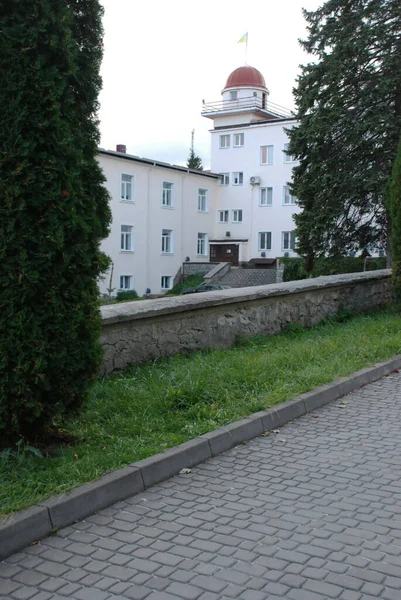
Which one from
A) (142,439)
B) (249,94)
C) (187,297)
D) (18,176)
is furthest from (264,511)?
(249,94)

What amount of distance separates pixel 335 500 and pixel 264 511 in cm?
56

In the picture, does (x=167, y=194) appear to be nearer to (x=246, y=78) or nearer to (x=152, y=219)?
(x=152, y=219)

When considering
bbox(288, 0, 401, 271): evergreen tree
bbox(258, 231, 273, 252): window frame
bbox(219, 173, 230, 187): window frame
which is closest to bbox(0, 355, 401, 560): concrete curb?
bbox(288, 0, 401, 271): evergreen tree

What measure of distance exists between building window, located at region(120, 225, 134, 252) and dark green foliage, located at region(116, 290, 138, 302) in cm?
309

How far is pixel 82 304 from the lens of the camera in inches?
191

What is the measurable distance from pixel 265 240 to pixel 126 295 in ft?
50.1

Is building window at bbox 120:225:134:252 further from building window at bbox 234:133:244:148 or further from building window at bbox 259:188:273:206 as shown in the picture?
building window at bbox 234:133:244:148

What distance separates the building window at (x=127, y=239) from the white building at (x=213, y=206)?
0.07 meters

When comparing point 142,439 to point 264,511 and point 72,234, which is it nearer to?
point 264,511

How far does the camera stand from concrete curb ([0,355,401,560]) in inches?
146

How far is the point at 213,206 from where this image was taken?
171ft

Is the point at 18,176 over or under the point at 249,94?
under

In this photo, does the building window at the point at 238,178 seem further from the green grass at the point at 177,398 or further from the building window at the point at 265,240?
the green grass at the point at 177,398

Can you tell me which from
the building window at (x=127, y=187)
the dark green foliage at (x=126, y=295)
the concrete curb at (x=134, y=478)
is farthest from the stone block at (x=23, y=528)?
the building window at (x=127, y=187)
